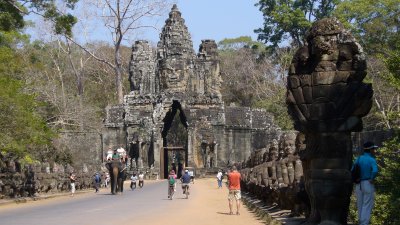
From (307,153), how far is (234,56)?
238 ft

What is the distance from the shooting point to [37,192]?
27562 mm

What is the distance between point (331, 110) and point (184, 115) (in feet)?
155

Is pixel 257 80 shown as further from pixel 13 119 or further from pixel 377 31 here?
pixel 13 119

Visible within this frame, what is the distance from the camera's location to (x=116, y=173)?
A: 87.7 feet

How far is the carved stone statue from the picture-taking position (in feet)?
25.4

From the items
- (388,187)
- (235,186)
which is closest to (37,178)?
(235,186)

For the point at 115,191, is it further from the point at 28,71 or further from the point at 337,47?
the point at 28,71

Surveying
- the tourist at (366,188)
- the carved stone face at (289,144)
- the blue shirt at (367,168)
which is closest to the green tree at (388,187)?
the tourist at (366,188)

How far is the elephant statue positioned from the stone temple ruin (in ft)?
81.6

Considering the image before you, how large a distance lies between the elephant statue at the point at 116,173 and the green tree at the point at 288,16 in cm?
3133

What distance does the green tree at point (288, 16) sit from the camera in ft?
185

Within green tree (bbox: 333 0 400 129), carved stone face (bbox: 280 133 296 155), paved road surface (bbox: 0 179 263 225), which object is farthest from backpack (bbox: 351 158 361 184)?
green tree (bbox: 333 0 400 129)

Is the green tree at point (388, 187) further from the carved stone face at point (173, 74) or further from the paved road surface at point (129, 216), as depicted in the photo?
the carved stone face at point (173, 74)

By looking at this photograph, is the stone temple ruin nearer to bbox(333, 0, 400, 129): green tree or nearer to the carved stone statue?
bbox(333, 0, 400, 129): green tree
